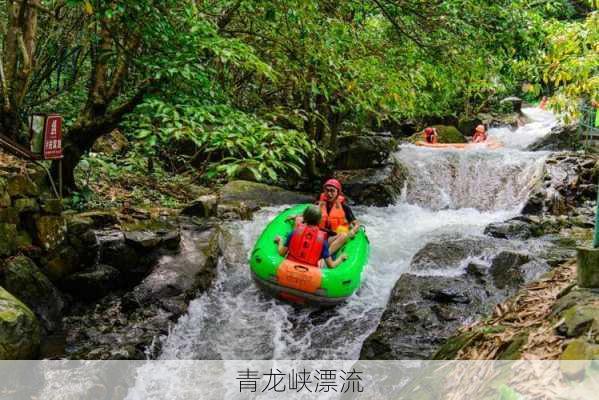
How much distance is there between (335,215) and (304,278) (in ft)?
5.17

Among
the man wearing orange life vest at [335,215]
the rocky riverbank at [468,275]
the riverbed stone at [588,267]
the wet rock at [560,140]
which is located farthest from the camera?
the wet rock at [560,140]

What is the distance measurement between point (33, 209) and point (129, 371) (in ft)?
6.84

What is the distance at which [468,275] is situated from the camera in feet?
20.8

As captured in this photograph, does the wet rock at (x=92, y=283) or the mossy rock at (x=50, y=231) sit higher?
the mossy rock at (x=50, y=231)

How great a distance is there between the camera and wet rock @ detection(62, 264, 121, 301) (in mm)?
5555

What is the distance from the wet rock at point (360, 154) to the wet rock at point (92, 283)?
25.4ft

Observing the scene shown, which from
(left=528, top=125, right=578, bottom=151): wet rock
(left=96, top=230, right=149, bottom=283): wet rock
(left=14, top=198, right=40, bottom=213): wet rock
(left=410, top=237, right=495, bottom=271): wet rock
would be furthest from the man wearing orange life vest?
(left=528, top=125, right=578, bottom=151): wet rock

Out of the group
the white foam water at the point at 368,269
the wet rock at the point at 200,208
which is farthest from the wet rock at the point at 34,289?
the wet rock at the point at 200,208

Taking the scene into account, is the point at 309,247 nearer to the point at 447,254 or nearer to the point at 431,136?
the point at 447,254

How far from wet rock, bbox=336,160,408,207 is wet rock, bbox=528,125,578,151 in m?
4.82

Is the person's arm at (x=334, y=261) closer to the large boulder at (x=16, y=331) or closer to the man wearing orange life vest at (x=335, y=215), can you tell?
the man wearing orange life vest at (x=335, y=215)

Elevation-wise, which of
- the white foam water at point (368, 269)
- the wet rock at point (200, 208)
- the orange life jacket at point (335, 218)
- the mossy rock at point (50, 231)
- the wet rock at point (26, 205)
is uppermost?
the wet rock at point (26, 205)

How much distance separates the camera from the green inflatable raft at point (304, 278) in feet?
19.3

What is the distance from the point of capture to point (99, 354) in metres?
4.64
